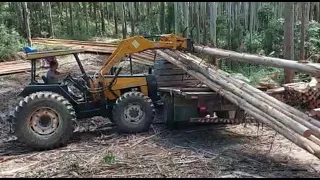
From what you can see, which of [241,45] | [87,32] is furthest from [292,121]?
[87,32]

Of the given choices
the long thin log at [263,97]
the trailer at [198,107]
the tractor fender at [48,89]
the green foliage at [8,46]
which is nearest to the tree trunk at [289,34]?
the long thin log at [263,97]

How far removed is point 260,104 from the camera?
6.70 m

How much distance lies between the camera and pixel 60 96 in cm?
799

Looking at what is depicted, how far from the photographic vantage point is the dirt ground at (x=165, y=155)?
6.01 m

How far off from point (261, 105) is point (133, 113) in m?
2.90

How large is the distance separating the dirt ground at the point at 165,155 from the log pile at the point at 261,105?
541 mm

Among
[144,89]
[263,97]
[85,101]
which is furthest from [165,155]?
[144,89]

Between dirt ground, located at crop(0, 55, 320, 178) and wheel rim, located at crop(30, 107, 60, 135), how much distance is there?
0.41 meters

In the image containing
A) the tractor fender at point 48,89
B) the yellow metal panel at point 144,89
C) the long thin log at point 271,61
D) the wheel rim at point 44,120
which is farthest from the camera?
the yellow metal panel at point 144,89

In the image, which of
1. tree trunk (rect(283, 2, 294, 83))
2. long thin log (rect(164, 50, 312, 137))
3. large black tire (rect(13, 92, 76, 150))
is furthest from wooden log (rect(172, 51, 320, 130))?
tree trunk (rect(283, 2, 294, 83))

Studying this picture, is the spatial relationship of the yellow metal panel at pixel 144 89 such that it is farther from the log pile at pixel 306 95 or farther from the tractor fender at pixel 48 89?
the log pile at pixel 306 95

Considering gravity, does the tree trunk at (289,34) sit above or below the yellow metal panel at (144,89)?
above

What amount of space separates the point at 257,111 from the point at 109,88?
133 inches

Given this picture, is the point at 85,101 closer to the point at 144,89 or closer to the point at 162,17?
the point at 144,89
